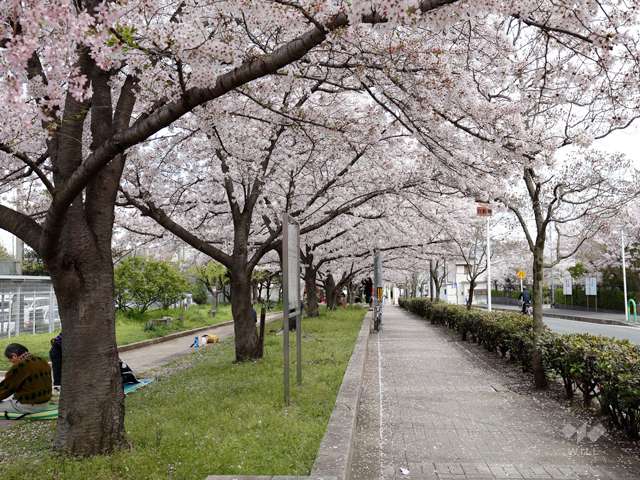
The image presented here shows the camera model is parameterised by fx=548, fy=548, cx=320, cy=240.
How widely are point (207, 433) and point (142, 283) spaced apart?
1982 cm

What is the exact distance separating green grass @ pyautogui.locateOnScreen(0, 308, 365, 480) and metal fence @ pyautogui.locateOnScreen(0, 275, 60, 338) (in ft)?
40.2

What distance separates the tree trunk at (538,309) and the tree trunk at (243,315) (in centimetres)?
529

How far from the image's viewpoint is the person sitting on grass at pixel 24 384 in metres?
7.52

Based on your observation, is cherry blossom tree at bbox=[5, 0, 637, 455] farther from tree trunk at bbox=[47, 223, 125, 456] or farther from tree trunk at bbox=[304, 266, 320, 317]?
tree trunk at bbox=[304, 266, 320, 317]

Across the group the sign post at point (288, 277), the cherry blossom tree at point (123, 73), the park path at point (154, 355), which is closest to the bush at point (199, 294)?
the park path at point (154, 355)

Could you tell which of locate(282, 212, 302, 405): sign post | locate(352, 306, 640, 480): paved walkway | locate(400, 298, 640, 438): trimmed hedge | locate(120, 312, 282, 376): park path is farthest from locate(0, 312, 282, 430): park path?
A: locate(400, 298, 640, 438): trimmed hedge

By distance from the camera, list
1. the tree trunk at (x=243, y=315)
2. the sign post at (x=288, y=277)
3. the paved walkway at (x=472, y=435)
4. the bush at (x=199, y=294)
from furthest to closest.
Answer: the bush at (x=199, y=294)
the tree trunk at (x=243, y=315)
the sign post at (x=288, y=277)
the paved walkway at (x=472, y=435)

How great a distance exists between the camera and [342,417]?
605 cm

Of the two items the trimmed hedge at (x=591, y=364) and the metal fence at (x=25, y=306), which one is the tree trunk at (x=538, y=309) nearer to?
the trimmed hedge at (x=591, y=364)

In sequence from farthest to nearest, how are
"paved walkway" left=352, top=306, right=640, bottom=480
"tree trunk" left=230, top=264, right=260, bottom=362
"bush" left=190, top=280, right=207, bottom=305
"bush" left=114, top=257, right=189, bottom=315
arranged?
1. "bush" left=190, top=280, right=207, bottom=305
2. "bush" left=114, top=257, right=189, bottom=315
3. "tree trunk" left=230, top=264, right=260, bottom=362
4. "paved walkway" left=352, top=306, right=640, bottom=480

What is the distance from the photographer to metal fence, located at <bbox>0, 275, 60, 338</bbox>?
62.1 feet

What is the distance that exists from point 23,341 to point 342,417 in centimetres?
1445

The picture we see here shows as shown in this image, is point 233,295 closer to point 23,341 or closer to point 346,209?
point 346,209

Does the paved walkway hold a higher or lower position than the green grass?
lower
